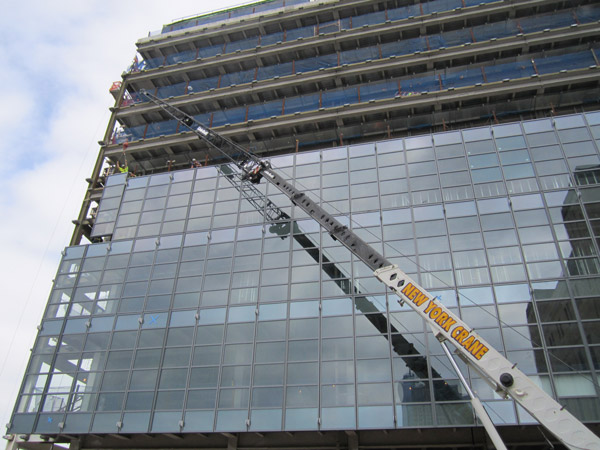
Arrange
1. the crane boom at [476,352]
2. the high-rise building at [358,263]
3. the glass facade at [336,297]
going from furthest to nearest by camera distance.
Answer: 1. the high-rise building at [358,263]
2. the glass facade at [336,297]
3. the crane boom at [476,352]

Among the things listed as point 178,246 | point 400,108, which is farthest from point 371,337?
point 400,108

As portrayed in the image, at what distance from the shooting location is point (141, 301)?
2594 cm

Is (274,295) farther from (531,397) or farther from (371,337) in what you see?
(531,397)

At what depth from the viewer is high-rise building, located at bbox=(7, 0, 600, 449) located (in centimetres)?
2020

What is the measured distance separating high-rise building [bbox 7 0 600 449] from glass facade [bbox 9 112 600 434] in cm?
9

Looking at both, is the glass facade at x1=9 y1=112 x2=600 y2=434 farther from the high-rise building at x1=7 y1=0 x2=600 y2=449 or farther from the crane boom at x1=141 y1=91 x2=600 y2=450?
the crane boom at x1=141 y1=91 x2=600 y2=450

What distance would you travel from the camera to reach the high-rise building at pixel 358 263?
66.3 feet

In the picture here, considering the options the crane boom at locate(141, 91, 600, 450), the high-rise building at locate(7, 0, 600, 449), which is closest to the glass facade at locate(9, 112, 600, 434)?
the high-rise building at locate(7, 0, 600, 449)

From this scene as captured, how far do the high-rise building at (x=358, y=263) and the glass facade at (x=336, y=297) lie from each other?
95 millimetres

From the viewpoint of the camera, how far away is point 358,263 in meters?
23.5

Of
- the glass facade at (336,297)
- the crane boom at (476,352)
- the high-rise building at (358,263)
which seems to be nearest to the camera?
the crane boom at (476,352)

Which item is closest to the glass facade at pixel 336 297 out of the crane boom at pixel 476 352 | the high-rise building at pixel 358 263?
the high-rise building at pixel 358 263

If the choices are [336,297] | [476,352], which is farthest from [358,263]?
[476,352]

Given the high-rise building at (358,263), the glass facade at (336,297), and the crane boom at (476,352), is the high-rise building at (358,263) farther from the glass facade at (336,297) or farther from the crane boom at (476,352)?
the crane boom at (476,352)
